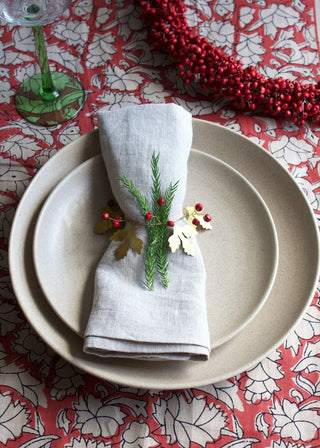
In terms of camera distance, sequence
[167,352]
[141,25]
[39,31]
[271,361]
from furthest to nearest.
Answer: [141,25]
[39,31]
[271,361]
[167,352]

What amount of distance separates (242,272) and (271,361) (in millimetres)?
123

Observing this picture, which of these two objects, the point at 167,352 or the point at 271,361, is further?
the point at 271,361

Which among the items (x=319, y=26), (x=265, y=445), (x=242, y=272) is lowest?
(x=265, y=445)

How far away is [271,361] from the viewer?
0.67m

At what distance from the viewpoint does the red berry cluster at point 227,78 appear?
33.6 inches

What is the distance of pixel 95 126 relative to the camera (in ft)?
2.85

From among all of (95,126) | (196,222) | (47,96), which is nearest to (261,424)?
(196,222)

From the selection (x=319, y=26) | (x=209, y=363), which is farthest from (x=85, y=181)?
(x=319, y=26)

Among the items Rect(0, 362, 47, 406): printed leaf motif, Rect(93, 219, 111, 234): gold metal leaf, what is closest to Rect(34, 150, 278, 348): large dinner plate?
Rect(93, 219, 111, 234): gold metal leaf

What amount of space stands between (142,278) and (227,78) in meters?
0.41

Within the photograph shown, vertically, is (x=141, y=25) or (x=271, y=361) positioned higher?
(x=141, y=25)

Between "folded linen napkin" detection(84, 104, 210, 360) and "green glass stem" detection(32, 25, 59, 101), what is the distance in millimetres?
183

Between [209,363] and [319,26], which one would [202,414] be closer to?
[209,363]

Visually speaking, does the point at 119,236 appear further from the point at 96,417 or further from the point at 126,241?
the point at 96,417
